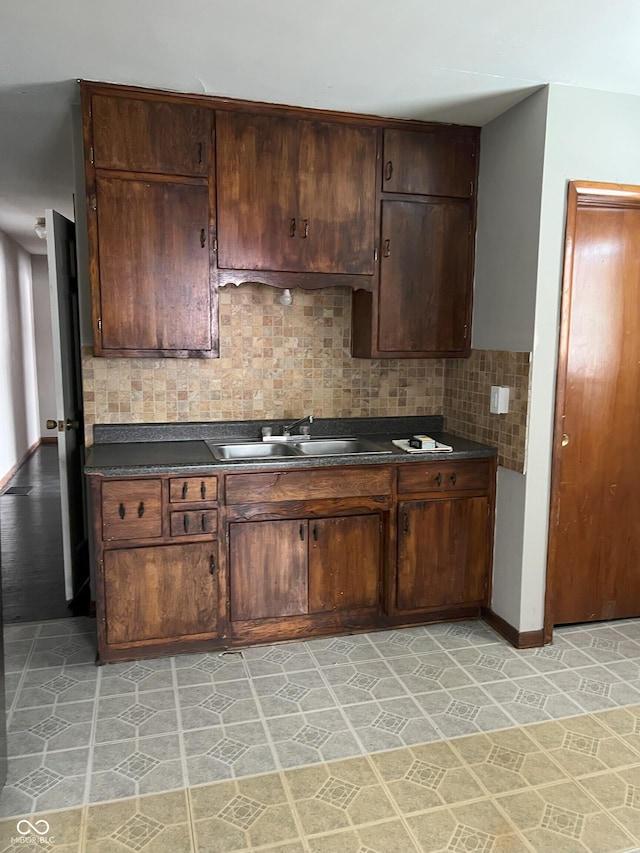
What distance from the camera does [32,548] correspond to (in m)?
4.40

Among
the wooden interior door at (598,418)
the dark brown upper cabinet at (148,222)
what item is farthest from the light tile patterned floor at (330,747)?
the dark brown upper cabinet at (148,222)

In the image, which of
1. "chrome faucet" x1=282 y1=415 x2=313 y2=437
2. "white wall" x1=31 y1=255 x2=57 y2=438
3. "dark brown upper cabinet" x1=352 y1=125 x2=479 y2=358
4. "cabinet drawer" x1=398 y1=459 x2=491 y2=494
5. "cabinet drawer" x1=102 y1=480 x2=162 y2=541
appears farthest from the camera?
"white wall" x1=31 y1=255 x2=57 y2=438

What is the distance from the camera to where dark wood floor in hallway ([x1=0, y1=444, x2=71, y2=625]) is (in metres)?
3.45

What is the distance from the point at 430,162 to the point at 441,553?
6.45 feet

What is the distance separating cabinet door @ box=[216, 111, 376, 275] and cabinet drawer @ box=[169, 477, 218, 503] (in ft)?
3.34

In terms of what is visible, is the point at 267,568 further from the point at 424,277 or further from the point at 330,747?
the point at 424,277

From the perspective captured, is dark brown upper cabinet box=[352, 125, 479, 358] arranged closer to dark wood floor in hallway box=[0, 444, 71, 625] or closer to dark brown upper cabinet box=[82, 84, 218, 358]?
dark brown upper cabinet box=[82, 84, 218, 358]

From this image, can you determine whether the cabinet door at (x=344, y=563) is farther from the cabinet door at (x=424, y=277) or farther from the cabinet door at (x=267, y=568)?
the cabinet door at (x=424, y=277)

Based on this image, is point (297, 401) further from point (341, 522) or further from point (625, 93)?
point (625, 93)

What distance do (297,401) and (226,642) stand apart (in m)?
1.31

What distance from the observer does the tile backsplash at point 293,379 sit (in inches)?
127

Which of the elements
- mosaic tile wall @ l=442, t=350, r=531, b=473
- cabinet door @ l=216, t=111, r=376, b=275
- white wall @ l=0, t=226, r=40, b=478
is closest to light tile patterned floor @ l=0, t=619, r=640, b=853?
mosaic tile wall @ l=442, t=350, r=531, b=473

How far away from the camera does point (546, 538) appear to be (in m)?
3.03

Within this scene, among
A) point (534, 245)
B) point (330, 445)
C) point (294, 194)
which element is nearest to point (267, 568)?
point (330, 445)
